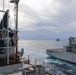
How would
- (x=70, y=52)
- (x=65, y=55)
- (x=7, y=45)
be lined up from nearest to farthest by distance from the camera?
1. (x=7, y=45)
2. (x=70, y=52)
3. (x=65, y=55)

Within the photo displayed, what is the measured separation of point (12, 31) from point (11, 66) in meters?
1.69

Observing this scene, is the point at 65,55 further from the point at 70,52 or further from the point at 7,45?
the point at 7,45

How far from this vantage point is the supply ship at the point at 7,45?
22.0 feet

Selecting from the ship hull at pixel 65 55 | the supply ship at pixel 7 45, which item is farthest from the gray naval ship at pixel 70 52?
the supply ship at pixel 7 45

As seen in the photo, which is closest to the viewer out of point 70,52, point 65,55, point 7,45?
point 7,45

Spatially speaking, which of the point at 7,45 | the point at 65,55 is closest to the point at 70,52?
the point at 65,55

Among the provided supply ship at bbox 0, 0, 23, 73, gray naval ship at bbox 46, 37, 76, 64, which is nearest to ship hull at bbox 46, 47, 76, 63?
gray naval ship at bbox 46, 37, 76, 64

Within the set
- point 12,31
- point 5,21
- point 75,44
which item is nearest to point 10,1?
point 5,21

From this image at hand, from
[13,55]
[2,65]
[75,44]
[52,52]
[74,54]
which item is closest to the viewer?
[2,65]

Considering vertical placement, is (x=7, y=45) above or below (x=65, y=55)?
above

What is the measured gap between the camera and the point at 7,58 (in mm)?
6762

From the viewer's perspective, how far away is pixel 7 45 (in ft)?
22.1

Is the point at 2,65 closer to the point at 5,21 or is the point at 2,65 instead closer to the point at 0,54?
the point at 0,54

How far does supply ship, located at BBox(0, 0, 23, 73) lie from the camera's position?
6.71 metres
